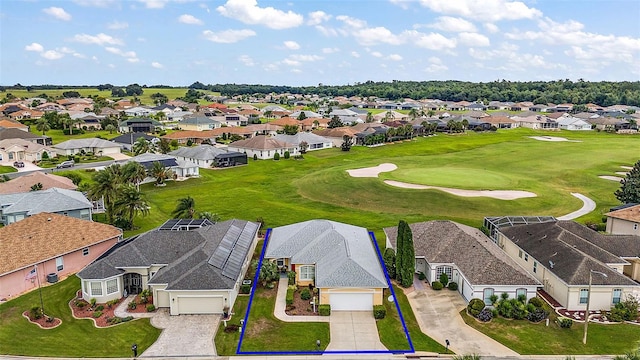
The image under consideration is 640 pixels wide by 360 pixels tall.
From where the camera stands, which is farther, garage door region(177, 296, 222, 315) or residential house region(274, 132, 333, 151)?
residential house region(274, 132, 333, 151)

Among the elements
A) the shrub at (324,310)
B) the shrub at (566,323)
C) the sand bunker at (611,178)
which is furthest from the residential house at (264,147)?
the shrub at (566,323)

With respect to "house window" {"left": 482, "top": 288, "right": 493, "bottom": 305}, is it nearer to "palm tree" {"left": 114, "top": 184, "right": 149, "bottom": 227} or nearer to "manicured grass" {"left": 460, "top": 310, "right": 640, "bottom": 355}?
"manicured grass" {"left": 460, "top": 310, "right": 640, "bottom": 355}

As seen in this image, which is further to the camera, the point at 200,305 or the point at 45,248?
the point at 45,248

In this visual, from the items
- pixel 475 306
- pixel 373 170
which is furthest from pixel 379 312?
pixel 373 170

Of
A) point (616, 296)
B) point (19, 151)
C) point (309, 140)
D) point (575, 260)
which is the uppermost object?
point (309, 140)

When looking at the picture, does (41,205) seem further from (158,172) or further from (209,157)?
(209,157)

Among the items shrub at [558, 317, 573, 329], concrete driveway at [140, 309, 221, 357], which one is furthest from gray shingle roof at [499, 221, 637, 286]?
concrete driveway at [140, 309, 221, 357]
